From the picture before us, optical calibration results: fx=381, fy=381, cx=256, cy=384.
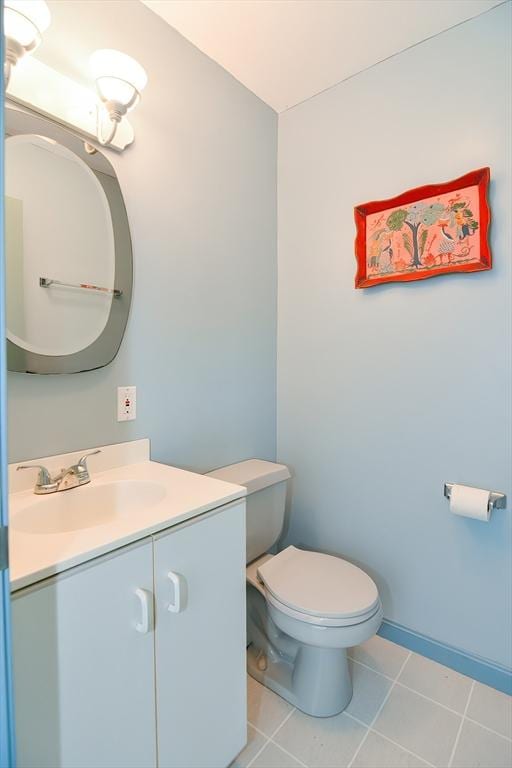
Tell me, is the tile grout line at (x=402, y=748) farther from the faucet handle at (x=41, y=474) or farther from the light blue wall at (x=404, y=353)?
the faucet handle at (x=41, y=474)

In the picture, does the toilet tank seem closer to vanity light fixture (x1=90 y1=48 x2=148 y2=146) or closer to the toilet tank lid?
the toilet tank lid

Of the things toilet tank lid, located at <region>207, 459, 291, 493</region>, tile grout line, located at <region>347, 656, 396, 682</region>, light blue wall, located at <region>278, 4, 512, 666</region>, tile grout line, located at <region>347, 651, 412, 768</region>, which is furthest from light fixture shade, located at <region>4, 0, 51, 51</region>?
tile grout line, located at <region>347, 656, 396, 682</region>

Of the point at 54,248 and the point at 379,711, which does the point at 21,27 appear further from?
the point at 379,711

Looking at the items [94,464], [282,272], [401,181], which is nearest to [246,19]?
[401,181]

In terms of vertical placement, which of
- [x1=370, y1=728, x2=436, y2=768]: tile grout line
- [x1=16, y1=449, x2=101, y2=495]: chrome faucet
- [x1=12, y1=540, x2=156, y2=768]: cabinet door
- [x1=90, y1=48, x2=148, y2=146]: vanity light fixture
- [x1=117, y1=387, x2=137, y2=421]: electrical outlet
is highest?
[x1=90, y1=48, x2=148, y2=146]: vanity light fixture

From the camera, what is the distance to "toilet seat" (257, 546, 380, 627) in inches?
48.1

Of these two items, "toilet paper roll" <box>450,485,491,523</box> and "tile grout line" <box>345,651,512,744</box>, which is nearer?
"tile grout line" <box>345,651,512,744</box>

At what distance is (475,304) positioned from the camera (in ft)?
4.67

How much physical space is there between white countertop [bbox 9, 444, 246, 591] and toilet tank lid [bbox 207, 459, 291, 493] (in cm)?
35

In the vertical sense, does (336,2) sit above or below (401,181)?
above

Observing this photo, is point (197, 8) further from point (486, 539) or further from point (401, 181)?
point (486, 539)

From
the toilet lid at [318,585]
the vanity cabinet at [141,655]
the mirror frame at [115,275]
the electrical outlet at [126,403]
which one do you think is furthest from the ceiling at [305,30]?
the toilet lid at [318,585]

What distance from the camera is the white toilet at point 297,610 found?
1.23 m

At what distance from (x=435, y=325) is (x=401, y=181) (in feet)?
2.03
